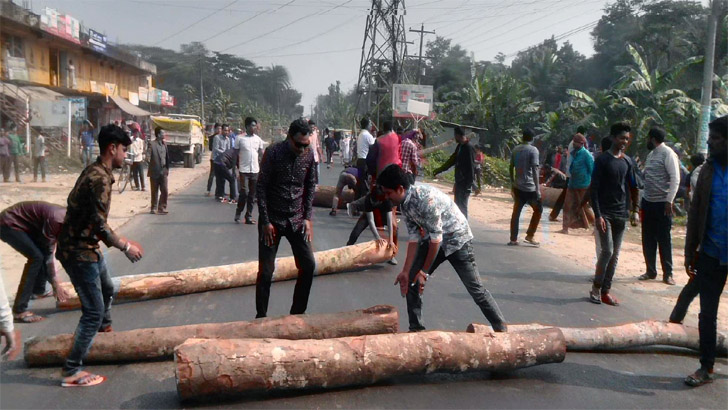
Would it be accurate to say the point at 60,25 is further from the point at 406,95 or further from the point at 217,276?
the point at 217,276

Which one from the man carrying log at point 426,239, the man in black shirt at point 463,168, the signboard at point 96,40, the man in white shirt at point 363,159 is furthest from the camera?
the signboard at point 96,40

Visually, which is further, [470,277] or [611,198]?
[611,198]

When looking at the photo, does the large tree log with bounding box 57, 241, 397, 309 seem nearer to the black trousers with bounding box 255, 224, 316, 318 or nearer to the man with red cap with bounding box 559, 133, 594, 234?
the black trousers with bounding box 255, 224, 316, 318

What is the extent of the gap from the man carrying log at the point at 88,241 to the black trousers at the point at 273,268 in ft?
3.95

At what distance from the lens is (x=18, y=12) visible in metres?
Result: 24.5

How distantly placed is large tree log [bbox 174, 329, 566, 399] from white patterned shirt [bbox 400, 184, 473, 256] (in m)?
0.75

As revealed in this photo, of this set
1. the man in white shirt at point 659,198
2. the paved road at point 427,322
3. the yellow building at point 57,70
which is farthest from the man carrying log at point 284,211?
the yellow building at point 57,70

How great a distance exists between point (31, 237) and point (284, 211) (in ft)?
7.44

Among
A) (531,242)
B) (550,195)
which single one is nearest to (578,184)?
(531,242)


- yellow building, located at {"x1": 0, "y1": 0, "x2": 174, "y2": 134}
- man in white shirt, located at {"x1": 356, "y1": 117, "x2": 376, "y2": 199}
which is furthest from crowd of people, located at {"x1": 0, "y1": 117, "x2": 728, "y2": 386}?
yellow building, located at {"x1": 0, "y1": 0, "x2": 174, "y2": 134}

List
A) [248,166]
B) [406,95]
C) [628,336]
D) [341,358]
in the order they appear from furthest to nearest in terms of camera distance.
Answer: [406,95] < [248,166] < [628,336] < [341,358]

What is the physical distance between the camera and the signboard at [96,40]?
3319 centimetres

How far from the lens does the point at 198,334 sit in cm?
446

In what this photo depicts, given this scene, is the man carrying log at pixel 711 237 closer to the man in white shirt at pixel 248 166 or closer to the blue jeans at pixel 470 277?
the blue jeans at pixel 470 277
